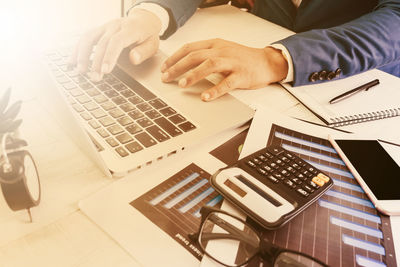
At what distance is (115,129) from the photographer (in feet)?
1.77

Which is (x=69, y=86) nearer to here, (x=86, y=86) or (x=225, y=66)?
(x=86, y=86)

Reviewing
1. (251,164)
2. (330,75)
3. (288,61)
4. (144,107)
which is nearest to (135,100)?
(144,107)

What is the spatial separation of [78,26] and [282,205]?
2.24 feet

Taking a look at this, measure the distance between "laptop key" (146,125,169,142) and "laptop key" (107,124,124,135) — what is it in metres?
0.04

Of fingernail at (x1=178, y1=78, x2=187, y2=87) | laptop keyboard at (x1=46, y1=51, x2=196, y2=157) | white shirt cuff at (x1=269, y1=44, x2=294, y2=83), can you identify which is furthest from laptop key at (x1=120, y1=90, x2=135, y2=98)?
white shirt cuff at (x1=269, y1=44, x2=294, y2=83)

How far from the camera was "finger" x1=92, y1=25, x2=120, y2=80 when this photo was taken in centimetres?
67

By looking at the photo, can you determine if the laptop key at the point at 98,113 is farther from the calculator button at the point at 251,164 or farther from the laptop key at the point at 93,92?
the calculator button at the point at 251,164

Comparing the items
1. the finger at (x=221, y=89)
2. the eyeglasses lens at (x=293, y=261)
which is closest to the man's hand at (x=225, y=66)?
the finger at (x=221, y=89)

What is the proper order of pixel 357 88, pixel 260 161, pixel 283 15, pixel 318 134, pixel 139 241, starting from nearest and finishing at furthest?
1. pixel 139 241
2. pixel 260 161
3. pixel 318 134
4. pixel 357 88
5. pixel 283 15

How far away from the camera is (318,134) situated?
625mm

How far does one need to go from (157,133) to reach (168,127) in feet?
0.09

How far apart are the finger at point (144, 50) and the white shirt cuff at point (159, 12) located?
11 cm

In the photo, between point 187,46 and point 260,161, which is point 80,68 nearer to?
point 187,46

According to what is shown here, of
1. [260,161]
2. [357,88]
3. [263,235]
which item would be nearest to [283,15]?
[357,88]
